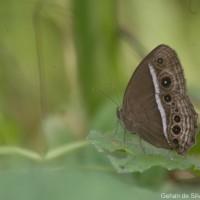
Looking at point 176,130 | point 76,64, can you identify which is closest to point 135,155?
point 176,130

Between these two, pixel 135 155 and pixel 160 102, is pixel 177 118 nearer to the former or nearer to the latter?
pixel 160 102

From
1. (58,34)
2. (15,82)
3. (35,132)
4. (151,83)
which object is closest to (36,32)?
(58,34)

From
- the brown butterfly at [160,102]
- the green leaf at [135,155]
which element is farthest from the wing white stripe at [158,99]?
the green leaf at [135,155]

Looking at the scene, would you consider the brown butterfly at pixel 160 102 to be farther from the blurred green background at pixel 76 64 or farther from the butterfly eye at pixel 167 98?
the blurred green background at pixel 76 64

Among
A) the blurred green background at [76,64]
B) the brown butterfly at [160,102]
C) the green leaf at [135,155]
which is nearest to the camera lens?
the green leaf at [135,155]

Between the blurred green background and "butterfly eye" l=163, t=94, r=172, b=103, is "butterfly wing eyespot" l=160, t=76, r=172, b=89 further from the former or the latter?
the blurred green background

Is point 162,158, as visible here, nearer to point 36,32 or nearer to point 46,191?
point 46,191

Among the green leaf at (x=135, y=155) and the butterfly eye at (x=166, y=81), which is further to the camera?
the butterfly eye at (x=166, y=81)
